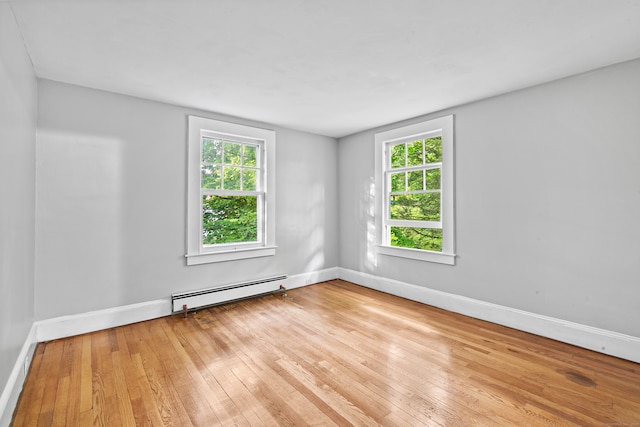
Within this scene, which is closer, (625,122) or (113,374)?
(113,374)

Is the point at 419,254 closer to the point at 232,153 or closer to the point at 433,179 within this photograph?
the point at 433,179

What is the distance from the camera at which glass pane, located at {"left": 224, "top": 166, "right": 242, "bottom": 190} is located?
3975 mm

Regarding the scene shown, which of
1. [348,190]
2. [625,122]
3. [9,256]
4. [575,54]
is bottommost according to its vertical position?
[9,256]

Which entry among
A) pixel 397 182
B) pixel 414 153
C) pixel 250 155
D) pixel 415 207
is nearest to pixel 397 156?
pixel 414 153

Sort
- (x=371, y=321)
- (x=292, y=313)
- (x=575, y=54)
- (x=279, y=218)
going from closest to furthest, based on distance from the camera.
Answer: (x=575, y=54) < (x=371, y=321) < (x=292, y=313) < (x=279, y=218)

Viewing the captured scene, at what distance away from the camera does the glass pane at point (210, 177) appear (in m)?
3.77

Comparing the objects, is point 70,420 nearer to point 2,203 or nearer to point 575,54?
point 2,203

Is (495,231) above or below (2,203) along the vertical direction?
below

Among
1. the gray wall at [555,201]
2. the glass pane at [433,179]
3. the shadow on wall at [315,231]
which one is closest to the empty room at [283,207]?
the gray wall at [555,201]

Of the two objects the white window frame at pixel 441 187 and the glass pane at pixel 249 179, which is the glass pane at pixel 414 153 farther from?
the glass pane at pixel 249 179

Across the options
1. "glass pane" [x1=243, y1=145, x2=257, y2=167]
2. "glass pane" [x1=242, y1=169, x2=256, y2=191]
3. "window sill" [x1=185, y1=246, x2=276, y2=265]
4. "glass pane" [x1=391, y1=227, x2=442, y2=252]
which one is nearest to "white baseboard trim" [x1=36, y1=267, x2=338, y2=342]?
"window sill" [x1=185, y1=246, x2=276, y2=265]

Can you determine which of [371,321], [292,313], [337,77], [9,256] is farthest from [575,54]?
[9,256]

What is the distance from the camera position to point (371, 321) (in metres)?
3.28

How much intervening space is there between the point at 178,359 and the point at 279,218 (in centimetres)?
242
